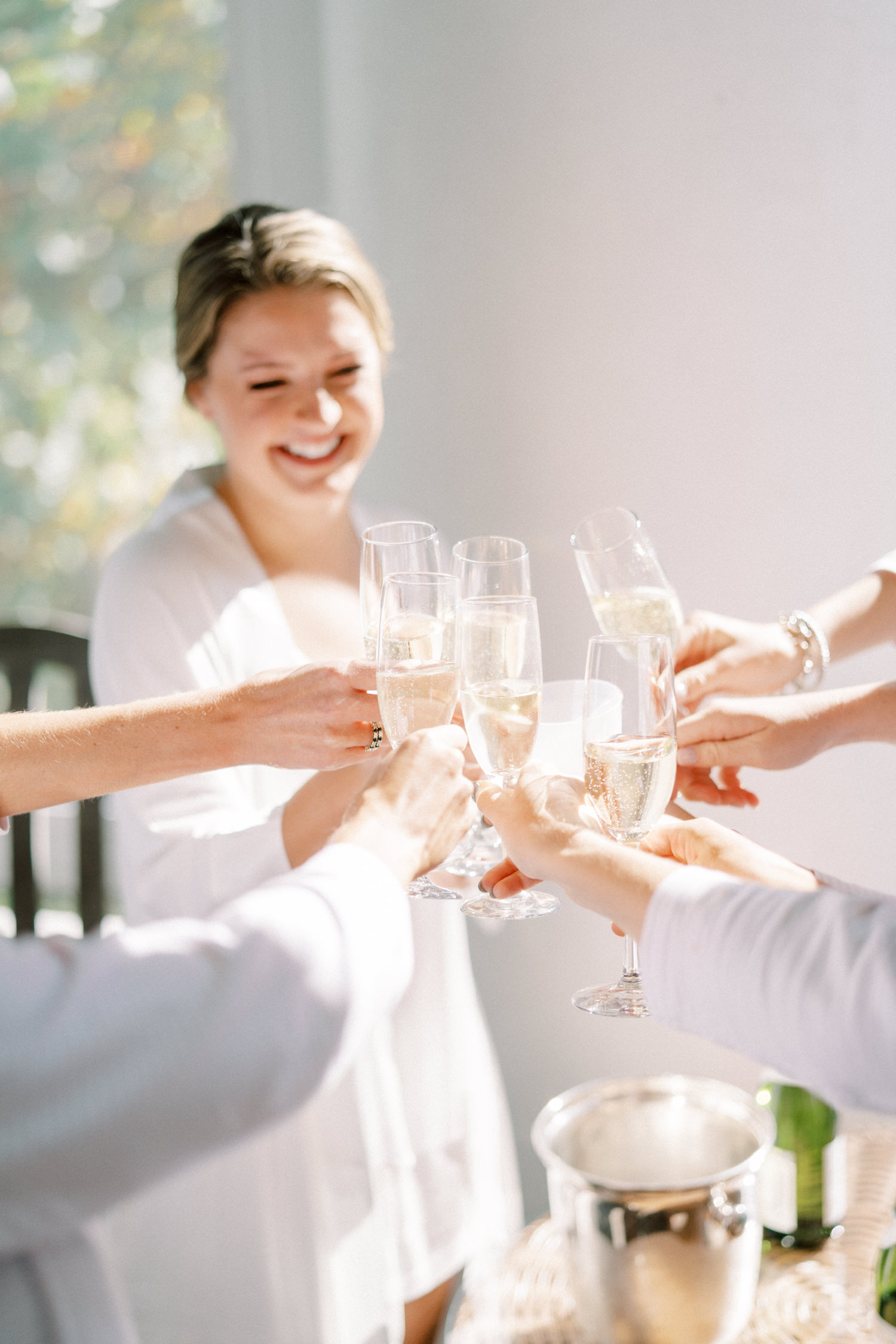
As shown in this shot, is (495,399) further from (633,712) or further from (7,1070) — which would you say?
(7,1070)

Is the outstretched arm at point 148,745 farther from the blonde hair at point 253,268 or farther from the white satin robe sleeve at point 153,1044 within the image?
the blonde hair at point 253,268

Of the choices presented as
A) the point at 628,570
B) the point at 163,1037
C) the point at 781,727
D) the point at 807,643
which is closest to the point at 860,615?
the point at 807,643

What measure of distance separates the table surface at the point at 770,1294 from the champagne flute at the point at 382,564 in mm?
733

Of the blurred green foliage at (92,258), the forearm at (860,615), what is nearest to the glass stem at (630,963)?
the forearm at (860,615)

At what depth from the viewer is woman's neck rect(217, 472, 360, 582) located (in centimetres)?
207

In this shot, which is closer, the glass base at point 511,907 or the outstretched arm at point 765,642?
the glass base at point 511,907

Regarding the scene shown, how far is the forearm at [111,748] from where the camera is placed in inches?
59.6

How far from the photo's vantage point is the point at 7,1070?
0.71 m

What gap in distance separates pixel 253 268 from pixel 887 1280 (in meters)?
1.71

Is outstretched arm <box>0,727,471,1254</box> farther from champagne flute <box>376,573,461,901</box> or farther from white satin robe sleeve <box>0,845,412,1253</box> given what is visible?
champagne flute <box>376,573,461,901</box>

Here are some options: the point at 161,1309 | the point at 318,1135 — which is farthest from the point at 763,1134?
the point at 161,1309

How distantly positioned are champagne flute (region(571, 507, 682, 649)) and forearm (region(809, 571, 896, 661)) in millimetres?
379

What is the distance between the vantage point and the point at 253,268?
191 cm

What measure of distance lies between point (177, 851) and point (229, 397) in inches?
30.4
